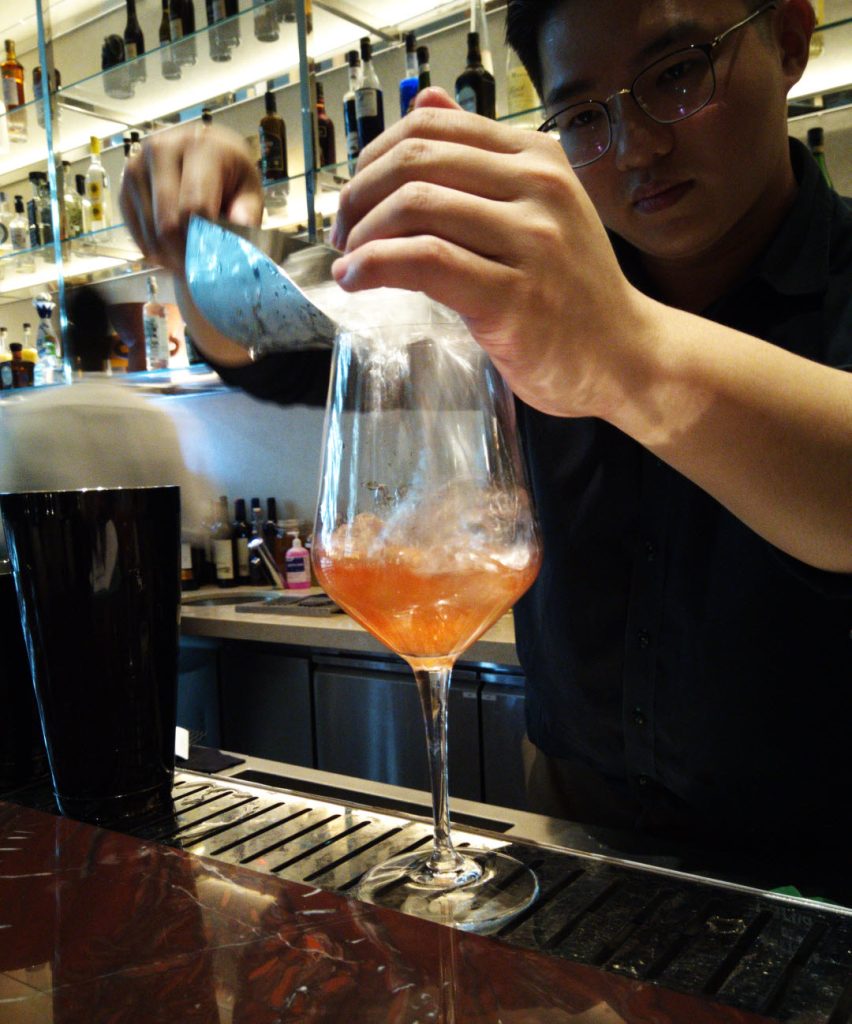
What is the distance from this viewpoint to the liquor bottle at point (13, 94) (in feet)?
13.1

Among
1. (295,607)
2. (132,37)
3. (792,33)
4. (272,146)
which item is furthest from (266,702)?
Result: (132,37)

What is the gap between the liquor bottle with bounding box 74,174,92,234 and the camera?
148 inches

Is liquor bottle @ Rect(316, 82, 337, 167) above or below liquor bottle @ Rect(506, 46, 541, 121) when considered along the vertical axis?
above

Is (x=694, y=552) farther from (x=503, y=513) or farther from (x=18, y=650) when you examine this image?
(x=18, y=650)

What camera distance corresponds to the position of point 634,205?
105 cm

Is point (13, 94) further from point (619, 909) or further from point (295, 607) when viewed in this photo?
point (619, 909)

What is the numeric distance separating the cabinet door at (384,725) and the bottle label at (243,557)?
101cm

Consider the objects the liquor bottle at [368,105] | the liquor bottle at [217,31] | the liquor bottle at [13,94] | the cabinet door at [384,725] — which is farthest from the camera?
the liquor bottle at [13,94]

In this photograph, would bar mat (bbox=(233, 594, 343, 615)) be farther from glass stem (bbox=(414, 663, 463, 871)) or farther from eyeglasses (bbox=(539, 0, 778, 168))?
glass stem (bbox=(414, 663, 463, 871))

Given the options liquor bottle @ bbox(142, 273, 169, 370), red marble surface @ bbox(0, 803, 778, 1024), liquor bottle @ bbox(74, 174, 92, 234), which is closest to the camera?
red marble surface @ bbox(0, 803, 778, 1024)

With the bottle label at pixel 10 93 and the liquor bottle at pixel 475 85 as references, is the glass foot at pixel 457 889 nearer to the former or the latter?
the liquor bottle at pixel 475 85

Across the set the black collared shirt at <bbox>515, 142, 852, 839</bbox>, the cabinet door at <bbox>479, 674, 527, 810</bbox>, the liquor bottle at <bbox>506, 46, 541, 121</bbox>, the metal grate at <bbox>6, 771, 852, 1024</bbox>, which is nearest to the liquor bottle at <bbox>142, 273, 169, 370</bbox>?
the liquor bottle at <bbox>506, 46, 541, 121</bbox>

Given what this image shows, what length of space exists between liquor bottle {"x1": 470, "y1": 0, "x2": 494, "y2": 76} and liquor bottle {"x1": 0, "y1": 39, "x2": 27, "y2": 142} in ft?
7.85

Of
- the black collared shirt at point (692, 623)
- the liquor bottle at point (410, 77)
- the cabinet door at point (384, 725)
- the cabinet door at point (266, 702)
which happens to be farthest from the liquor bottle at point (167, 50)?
the black collared shirt at point (692, 623)
